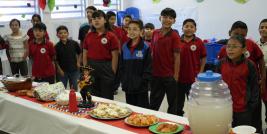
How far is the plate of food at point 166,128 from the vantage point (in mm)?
1613

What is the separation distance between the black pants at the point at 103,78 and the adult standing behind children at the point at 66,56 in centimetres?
97

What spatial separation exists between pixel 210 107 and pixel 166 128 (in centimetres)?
35

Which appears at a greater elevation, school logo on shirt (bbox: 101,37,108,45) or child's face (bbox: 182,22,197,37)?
child's face (bbox: 182,22,197,37)

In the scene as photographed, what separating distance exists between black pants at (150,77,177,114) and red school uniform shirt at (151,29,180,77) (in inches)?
2.3

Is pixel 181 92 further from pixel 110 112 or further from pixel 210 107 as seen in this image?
pixel 210 107

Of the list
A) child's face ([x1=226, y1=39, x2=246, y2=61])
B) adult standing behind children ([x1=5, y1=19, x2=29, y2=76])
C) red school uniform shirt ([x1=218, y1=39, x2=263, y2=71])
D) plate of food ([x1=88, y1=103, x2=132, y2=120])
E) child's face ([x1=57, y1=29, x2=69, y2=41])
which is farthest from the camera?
adult standing behind children ([x1=5, y1=19, x2=29, y2=76])

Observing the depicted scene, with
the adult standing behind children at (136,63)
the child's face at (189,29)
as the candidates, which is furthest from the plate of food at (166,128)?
the child's face at (189,29)

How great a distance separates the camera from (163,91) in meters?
3.15

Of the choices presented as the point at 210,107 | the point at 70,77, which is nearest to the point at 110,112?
the point at 210,107

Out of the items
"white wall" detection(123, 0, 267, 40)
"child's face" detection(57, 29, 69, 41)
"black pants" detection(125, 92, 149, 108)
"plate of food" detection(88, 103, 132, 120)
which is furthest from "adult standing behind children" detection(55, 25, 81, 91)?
"white wall" detection(123, 0, 267, 40)

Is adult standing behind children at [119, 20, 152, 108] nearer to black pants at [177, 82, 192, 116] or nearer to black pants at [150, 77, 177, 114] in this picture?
black pants at [150, 77, 177, 114]

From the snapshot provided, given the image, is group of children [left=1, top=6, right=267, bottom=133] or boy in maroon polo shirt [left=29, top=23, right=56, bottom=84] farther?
boy in maroon polo shirt [left=29, top=23, right=56, bottom=84]

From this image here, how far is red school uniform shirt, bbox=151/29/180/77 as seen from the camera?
2.96 metres

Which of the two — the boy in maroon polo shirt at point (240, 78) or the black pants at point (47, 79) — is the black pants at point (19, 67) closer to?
the black pants at point (47, 79)
